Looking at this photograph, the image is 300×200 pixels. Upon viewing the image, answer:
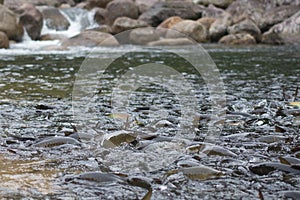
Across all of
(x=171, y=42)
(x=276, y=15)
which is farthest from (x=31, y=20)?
(x=276, y=15)

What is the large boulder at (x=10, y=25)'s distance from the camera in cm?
1675

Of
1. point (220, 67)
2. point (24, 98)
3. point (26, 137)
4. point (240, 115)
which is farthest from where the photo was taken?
point (220, 67)

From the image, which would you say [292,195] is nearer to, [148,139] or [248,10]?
[148,139]

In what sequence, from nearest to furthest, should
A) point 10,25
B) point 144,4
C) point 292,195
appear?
point 292,195, point 10,25, point 144,4

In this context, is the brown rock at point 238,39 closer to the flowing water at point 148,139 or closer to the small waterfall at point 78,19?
the small waterfall at point 78,19

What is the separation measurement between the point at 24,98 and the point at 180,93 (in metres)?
2.07

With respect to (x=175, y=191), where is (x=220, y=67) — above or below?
below

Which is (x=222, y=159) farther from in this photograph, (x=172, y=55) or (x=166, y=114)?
(x=172, y=55)

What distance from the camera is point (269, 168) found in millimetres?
2678

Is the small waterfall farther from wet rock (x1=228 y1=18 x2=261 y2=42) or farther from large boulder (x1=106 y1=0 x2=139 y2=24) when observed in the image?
wet rock (x1=228 y1=18 x2=261 y2=42)

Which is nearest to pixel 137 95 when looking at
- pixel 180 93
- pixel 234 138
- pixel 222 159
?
pixel 180 93

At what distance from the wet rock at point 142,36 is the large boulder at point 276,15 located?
586 centimetres

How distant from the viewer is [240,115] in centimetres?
441

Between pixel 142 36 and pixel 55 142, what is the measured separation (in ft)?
49.3
